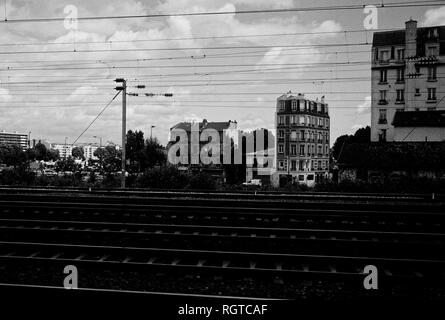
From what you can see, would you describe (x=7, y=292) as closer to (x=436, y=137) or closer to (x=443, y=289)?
(x=443, y=289)

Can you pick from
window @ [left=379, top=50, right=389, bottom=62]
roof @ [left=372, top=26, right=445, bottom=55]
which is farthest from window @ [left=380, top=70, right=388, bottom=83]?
roof @ [left=372, top=26, right=445, bottom=55]

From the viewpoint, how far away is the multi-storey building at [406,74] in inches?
2090

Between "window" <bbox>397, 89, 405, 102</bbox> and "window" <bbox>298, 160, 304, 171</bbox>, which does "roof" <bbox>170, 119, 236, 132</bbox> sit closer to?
"window" <bbox>298, 160, 304, 171</bbox>

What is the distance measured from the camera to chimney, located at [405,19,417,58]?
52.8 metres

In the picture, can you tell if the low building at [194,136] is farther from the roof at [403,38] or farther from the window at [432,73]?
the window at [432,73]

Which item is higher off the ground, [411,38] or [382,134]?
[411,38]

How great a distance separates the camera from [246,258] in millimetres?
8242

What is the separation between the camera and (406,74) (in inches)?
2152

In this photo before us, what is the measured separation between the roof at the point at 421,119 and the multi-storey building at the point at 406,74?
5.01 meters

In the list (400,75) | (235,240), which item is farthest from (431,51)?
(235,240)

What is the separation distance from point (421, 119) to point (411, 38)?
16.1 meters

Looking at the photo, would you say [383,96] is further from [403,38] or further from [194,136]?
[194,136]

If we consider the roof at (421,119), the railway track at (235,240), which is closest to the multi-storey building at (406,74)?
the roof at (421,119)
